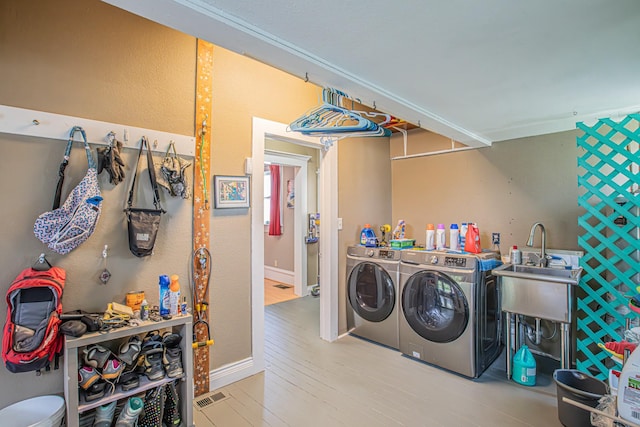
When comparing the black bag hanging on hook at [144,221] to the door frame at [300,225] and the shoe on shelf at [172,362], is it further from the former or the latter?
the door frame at [300,225]

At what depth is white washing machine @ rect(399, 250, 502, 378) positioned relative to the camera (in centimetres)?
247

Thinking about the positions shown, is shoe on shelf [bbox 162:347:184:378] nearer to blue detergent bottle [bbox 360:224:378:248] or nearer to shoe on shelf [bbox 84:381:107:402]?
shoe on shelf [bbox 84:381:107:402]

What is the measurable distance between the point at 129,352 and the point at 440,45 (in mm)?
2282

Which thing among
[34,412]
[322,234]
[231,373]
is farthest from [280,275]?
[34,412]

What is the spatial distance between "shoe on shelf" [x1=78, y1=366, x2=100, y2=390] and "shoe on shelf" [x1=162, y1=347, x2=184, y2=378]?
1.10 feet

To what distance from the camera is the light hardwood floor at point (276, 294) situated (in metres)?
4.80

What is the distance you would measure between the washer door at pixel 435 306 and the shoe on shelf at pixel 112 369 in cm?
223

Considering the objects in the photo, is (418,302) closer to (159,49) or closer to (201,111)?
(201,111)

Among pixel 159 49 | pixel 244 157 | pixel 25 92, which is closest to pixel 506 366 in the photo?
pixel 244 157

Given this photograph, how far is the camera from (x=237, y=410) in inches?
81.8

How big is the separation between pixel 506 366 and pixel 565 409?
2.58ft

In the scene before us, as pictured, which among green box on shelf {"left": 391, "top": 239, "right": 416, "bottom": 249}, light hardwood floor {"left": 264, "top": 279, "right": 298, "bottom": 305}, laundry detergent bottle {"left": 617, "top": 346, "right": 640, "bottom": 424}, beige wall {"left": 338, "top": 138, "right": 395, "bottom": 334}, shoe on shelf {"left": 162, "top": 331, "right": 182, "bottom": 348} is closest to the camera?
laundry detergent bottle {"left": 617, "top": 346, "right": 640, "bottom": 424}

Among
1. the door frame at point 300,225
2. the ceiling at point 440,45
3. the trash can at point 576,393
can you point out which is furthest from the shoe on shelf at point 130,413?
the door frame at point 300,225

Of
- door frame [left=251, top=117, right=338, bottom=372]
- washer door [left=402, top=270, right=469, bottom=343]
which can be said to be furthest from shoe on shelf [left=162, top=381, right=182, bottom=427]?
washer door [left=402, top=270, right=469, bottom=343]
